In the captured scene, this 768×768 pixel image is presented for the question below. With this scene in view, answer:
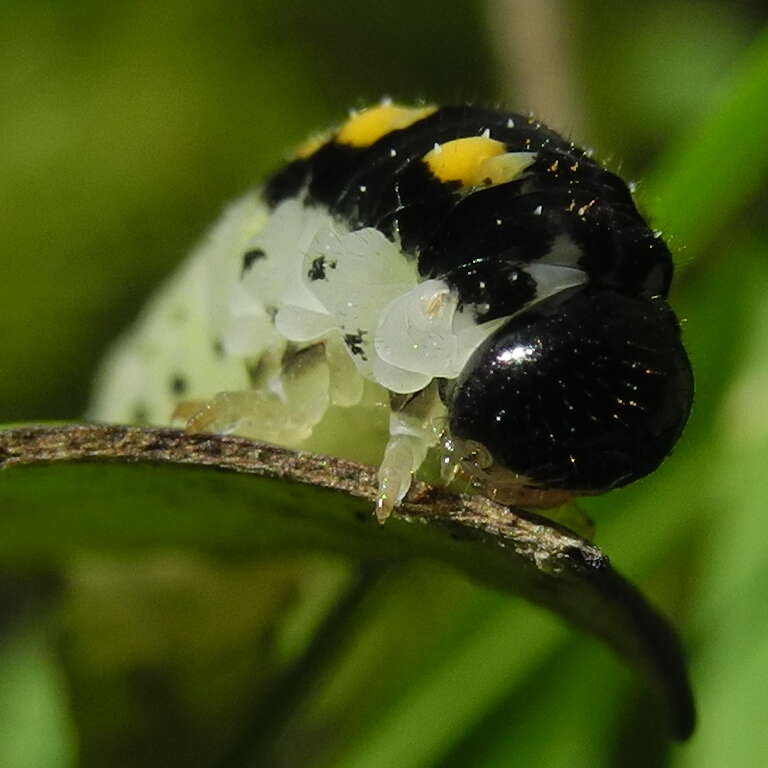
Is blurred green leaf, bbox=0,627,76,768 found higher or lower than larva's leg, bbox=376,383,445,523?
lower

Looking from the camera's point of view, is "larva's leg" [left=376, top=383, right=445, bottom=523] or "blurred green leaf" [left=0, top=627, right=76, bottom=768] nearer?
"larva's leg" [left=376, top=383, right=445, bottom=523]

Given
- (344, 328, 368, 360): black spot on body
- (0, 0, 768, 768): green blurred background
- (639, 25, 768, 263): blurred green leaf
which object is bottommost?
(0, 0, 768, 768): green blurred background

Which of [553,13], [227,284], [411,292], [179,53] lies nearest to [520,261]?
[411,292]

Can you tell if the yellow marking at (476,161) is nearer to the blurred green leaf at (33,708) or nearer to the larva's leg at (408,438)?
the larva's leg at (408,438)

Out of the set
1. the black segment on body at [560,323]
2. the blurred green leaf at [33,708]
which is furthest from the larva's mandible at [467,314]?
the blurred green leaf at [33,708]

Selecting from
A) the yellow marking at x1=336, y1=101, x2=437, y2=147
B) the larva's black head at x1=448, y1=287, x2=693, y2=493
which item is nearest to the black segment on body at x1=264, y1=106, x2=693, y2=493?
the larva's black head at x1=448, y1=287, x2=693, y2=493

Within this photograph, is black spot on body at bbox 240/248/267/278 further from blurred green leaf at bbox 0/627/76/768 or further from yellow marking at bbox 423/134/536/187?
blurred green leaf at bbox 0/627/76/768

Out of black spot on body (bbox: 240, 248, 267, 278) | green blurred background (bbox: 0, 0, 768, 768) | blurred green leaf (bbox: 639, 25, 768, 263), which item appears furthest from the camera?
blurred green leaf (bbox: 639, 25, 768, 263)

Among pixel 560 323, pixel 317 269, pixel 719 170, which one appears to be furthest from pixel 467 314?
pixel 719 170

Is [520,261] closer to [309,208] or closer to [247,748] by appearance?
[309,208]
